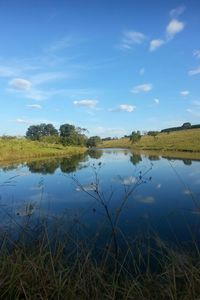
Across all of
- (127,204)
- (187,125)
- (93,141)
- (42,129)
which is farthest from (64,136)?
(127,204)

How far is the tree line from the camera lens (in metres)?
96.2

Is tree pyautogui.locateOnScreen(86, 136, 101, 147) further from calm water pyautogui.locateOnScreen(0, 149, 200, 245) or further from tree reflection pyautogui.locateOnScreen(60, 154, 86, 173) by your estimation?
calm water pyautogui.locateOnScreen(0, 149, 200, 245)

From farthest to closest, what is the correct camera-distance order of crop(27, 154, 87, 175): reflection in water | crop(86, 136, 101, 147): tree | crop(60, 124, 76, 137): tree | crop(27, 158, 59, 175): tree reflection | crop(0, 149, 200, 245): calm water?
crop(86, 136, 101, 147): tree
crop(60, 124, 76, 137): tree
crop(27, 154, 87, 175): reflection in water
crop(27, 158, 59, 175): tree reflection
crop(0, 149, 200, 245): calm water

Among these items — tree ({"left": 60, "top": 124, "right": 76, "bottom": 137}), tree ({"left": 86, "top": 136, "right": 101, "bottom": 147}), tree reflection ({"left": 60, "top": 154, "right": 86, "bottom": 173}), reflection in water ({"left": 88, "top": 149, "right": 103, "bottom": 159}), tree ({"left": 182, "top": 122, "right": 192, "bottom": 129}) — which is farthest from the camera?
tree ({"left": 182, "top": 122, "right": 192, "bottom": 129})

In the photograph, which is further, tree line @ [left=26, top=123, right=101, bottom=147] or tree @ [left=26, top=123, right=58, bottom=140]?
tree @ [left=26, top=123, right=58, bottom=140]

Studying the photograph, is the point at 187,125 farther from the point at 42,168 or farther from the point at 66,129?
the point at 42,168

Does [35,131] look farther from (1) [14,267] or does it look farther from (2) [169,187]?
(1) [14,267]

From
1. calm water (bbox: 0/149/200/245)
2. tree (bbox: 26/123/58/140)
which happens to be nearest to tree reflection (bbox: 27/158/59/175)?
calm water (bbox: 0/149/200/245)

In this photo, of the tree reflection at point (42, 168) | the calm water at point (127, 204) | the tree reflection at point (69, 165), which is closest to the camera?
the calm water at point (127, 204)

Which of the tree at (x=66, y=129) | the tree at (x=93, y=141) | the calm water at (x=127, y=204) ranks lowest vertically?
the calm water at (x=127, y=204)

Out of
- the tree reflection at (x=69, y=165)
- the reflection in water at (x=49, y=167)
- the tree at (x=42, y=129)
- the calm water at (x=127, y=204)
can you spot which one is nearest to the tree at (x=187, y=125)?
the tree at (x=42, y=129)

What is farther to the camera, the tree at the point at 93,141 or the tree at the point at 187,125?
the tree at the point at 187,125

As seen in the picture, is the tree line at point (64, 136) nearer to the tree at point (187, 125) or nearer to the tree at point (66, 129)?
the tree at point (66, 129)

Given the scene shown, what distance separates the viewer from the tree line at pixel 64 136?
96.2 metres
